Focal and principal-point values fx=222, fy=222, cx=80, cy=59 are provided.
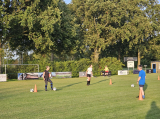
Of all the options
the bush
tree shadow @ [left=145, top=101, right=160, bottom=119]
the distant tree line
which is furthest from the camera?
the bush

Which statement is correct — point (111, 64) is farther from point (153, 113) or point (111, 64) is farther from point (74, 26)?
point (153, 113)

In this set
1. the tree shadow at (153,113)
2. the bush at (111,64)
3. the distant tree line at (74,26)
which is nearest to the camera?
the tree shadow at (153,113)

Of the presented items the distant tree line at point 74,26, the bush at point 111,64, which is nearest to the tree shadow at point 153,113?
the distant tree line at point 74,26

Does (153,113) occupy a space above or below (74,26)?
below

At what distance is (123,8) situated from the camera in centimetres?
4862

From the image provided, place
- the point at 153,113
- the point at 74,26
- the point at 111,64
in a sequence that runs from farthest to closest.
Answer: the point at 111,64 → the point at 74,26 → the point at 153,113

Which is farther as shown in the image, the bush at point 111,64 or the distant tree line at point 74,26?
the bush at point 111,64

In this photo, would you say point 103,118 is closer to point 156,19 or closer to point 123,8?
point 123,8

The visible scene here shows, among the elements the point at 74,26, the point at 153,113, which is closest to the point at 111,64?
the point at 74,26

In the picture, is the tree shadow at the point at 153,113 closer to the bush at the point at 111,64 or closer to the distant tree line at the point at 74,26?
the distant tree line at the point at 74,26

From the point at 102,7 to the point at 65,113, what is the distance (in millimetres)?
39627

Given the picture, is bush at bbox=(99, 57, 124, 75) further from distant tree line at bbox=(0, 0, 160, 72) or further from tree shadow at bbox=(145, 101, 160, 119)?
tree shadow at bbox=(145, 101, 160, 119)

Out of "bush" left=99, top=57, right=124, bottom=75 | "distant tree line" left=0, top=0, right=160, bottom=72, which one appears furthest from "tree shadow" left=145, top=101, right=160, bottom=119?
"bush" left=99, top=57, right=124, bottom=75

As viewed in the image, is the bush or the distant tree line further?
the bush
